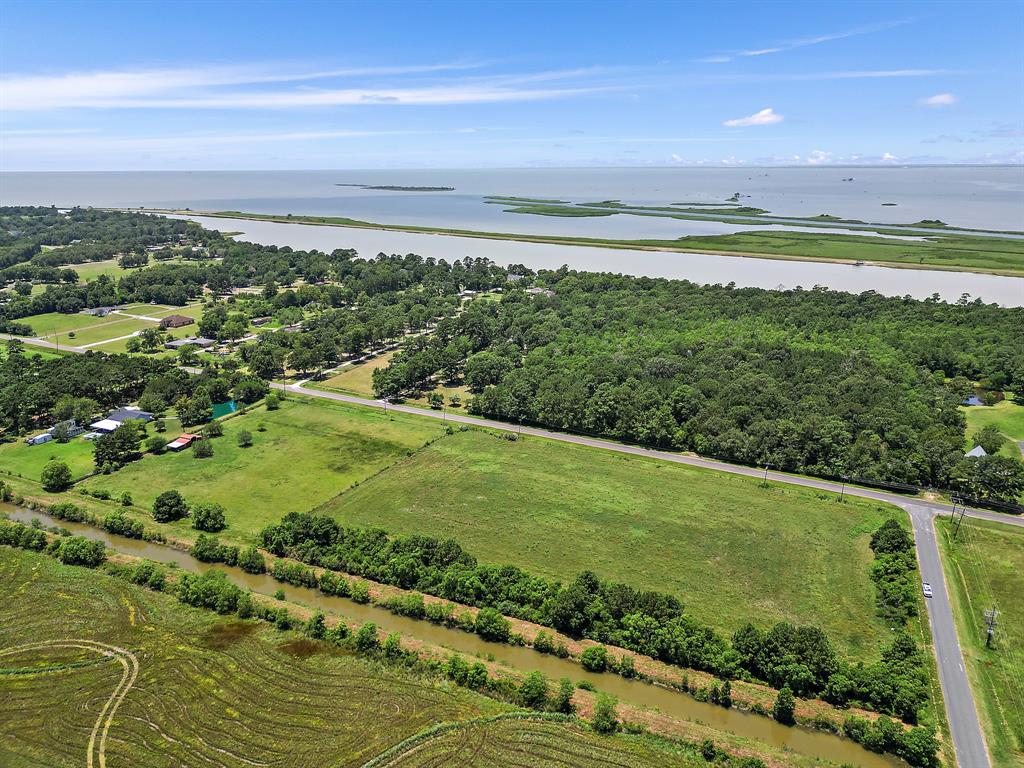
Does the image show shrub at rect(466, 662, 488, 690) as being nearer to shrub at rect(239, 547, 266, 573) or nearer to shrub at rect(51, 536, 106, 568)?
shrub at rect(239, 547, 266, 573)

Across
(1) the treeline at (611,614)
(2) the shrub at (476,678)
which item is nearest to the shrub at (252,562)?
(1) the treeline at (611,614)

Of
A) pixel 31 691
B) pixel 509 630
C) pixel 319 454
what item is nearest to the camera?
pixel 31 691

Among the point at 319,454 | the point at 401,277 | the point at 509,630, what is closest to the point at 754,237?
the point at 401,277

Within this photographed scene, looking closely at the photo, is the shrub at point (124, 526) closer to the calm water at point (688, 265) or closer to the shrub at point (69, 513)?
the shrub at point (69, 513)

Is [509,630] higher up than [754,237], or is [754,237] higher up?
[754,237]

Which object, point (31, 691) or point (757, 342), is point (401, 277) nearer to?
point (757, 342)

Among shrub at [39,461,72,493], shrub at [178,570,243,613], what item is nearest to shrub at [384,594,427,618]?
shrub at [178,570,243,613]

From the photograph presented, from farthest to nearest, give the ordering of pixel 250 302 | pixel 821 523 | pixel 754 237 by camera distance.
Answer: pixel 754 237
pixel 250 302
pixel 821 523

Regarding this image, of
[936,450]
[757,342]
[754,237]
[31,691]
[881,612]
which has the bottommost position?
[31,691]

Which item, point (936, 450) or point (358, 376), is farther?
point (358, 376)
